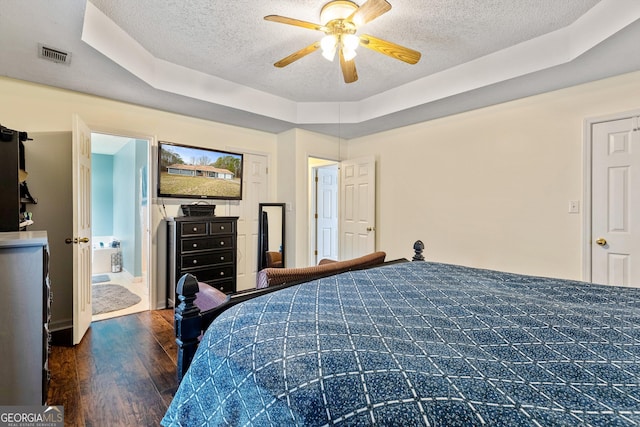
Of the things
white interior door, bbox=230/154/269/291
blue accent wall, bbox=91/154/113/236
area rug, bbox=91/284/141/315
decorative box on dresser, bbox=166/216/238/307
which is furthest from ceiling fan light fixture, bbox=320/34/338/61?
blue accent wall, bbox=91/154/113/236

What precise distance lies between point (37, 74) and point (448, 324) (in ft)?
12.3

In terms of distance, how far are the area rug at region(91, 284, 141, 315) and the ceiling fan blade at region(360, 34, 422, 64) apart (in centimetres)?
390

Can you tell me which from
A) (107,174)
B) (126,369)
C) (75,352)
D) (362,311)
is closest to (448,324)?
(362,311)

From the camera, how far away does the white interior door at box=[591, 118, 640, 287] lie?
2.53m

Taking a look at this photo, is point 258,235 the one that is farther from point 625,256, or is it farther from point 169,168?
point 625,256

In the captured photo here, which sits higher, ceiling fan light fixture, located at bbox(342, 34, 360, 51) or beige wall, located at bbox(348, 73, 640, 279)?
ceiling fan light fixture, located at bbox(342, 34, 360, 51)

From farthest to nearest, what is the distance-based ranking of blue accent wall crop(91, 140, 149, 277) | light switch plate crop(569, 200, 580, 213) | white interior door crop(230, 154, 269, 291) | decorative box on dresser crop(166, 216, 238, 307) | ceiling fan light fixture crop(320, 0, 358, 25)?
blue accent wall crop(91, 140, 149, 277) < white interior door crop(230, 154, 269, 291) < decorative box on dresser crop(166, 216, 238, 307) < light switch plate crop(569, 200, 580, 213) < ceiling fan light fixture crop(320, 0, 358, 25)

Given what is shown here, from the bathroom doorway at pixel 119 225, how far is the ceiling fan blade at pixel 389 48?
3.02m

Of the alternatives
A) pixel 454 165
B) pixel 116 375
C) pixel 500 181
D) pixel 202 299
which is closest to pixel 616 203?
pixel 500 181

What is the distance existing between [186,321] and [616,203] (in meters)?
3.56

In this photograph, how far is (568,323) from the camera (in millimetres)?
1003

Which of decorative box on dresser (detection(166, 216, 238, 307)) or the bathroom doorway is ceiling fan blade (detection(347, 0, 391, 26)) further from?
the bathroom doorway

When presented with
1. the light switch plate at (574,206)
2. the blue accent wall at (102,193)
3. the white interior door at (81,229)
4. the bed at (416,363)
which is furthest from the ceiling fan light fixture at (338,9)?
the blue accent wall at (102,193)

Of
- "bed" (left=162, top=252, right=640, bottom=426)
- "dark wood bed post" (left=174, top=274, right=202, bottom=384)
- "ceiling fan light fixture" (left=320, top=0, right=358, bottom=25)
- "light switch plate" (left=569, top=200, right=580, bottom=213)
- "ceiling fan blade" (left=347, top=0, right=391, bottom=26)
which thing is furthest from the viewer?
"light switch plate" (left=569, top=200, right=580, bottom=213)
